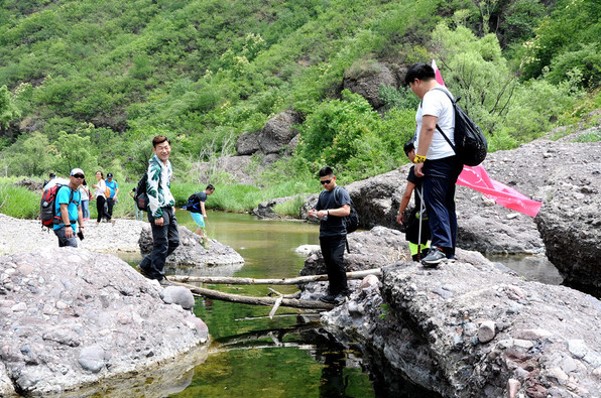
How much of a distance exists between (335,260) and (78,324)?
11.6 feet

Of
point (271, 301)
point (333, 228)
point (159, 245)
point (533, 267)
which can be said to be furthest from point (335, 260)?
→ point (533, 267)

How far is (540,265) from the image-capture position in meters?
12.7

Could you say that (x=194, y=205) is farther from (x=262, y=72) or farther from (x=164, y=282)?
(x=262, y=72)

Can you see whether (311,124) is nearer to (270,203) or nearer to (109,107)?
(270,203)

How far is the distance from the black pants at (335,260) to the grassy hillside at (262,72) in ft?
59.0

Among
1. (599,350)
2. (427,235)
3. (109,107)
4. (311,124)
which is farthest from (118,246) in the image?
(109,107)

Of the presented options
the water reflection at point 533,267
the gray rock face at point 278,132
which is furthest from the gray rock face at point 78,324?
the gray rock face at point 278,132

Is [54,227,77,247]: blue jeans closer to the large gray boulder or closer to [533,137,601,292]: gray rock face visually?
[533,137,601,292]: gray rock face

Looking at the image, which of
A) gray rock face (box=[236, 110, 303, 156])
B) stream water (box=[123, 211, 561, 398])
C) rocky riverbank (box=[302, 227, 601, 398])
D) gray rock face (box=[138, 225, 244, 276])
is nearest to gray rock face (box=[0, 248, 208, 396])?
stream water (box=[123, 211, 561, 398])

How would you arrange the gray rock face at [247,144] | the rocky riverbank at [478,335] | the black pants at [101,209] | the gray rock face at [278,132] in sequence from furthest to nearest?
the gray rock face at [247,144] < the gray rock face at [278,132] < the black pants at [101,209] < the rocky riverbank at [478,335]

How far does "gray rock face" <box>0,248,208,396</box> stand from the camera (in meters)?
5.43

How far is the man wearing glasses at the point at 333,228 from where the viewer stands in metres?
8.12

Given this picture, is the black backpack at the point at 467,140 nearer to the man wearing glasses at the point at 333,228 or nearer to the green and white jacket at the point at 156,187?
the man wearing glasses at the point at 333,228

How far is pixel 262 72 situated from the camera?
74.0m
